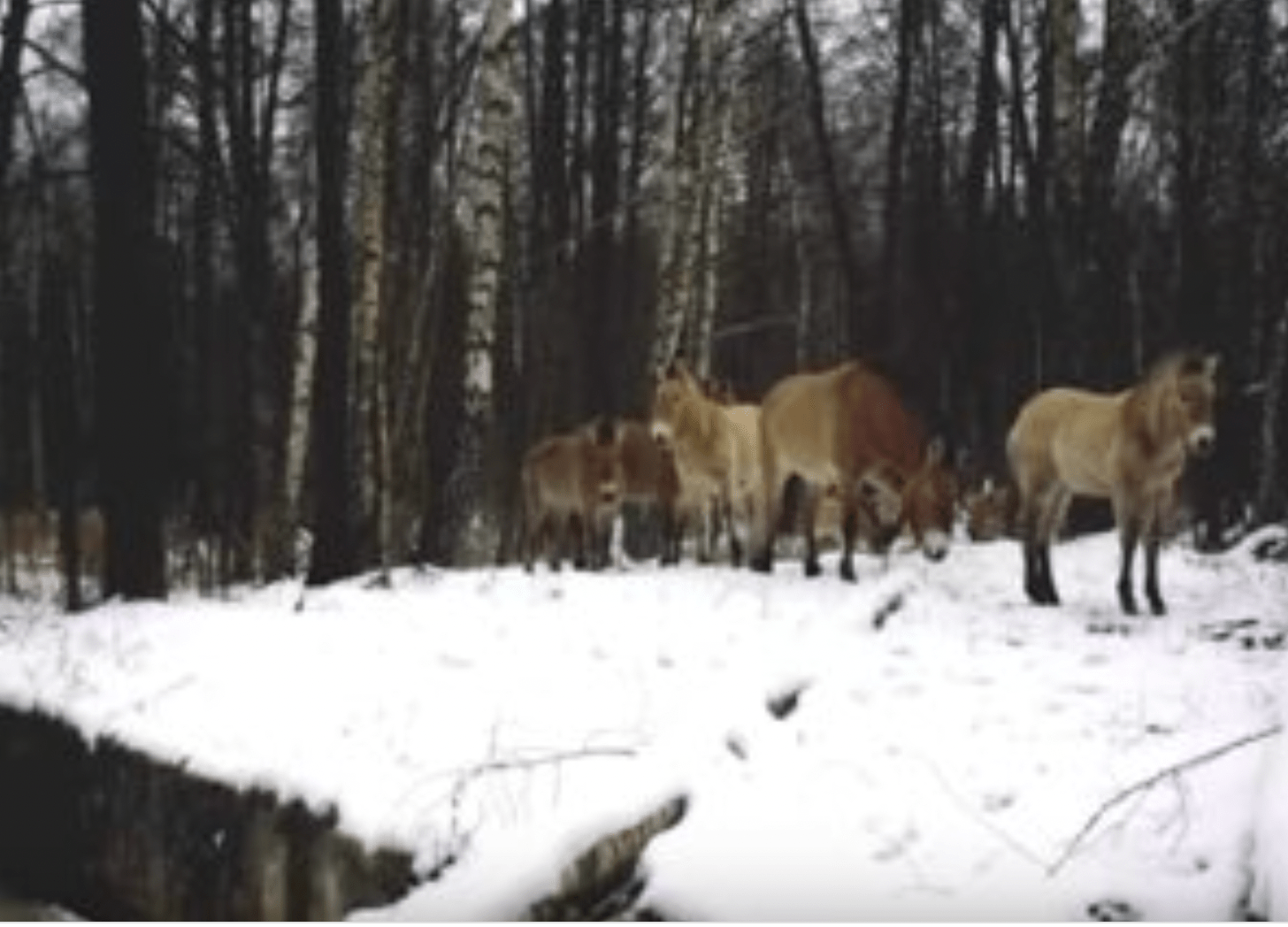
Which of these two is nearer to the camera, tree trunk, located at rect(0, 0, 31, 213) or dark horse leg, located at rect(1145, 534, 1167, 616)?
dark horse leg, located at rect(1145, 534, 1167, 616)

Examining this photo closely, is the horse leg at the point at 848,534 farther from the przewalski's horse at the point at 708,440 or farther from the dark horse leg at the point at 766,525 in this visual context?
the przewalski's horse at the point at 708,440

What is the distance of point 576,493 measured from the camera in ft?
57.6

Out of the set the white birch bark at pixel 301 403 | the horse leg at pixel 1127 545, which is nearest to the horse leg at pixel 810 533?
the horse leg at pixel 1127 545

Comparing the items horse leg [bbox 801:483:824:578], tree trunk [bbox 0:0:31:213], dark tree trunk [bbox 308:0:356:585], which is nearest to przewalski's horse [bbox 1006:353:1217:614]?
horse leg [bbox 801:483:824:578]

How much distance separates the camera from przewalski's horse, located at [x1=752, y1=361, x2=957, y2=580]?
43.7 feet

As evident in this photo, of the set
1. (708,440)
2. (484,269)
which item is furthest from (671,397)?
(484,269)

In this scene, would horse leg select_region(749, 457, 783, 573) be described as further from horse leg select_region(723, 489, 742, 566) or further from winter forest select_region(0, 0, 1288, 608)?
winter forest select_region(0, 0, 1288, 608)

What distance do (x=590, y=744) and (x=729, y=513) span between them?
838cm

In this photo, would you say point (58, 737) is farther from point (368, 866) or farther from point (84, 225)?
point (84, 225)

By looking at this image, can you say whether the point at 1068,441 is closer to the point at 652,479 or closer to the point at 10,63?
the point at 652,479

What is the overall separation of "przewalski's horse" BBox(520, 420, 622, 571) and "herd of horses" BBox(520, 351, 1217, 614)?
2 cm

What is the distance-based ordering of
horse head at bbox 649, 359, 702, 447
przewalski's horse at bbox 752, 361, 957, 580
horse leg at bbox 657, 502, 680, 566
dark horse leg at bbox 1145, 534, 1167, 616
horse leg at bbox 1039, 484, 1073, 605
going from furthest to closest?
horse leg at bbox 657, 502, 680, 566, horse head at bbox 649, 359, 702, 447, przewalski's horse at bbox 752, 361, 957, 580, horse leg at bbox 1039, 484, 1073, 605, dark horse leg at bbox 1145, 534, 1167, 616

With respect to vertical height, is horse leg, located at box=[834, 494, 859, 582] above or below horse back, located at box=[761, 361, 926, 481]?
below

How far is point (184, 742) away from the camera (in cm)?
884
